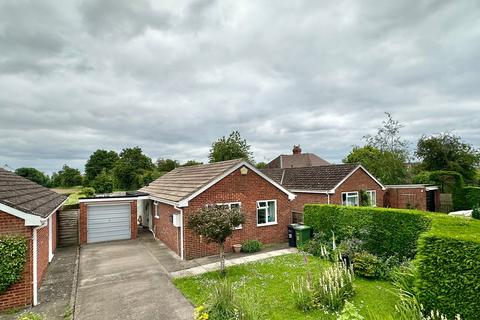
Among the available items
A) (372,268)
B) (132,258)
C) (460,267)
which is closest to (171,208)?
(132,258)

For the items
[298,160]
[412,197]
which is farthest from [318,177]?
[298,160]

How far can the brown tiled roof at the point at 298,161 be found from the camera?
1674 inches

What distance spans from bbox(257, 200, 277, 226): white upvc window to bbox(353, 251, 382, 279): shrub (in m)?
5.67

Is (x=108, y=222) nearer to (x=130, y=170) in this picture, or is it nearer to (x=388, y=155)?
(x=388, y=155)

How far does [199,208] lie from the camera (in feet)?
40.9

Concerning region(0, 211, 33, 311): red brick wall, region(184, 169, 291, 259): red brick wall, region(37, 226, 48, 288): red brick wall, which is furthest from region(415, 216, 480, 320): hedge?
region(37, 226, 48, 288): red brick wall

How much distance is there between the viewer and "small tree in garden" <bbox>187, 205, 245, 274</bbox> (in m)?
9.32

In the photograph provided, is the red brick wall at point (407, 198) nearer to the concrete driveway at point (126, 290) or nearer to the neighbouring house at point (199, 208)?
the neighbouring house at point (199, 208)

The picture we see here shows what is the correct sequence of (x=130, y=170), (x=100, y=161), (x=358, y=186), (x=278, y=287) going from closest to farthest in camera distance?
1. (x=278, y=287)
2. (x=358, y=186)
3. (x=130, y=170)
4. (x=100, y=161)

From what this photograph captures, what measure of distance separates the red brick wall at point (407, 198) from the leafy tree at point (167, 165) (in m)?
→ 47.2

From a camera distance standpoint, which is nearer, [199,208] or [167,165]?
[199,208]

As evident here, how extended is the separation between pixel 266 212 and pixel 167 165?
51.3 metres

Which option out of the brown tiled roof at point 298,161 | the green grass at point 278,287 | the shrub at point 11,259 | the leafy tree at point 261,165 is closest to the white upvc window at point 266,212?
the green grass at point 278,287

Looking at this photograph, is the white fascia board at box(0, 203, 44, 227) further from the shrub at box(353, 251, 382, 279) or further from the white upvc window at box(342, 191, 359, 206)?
the white upvc window at box(342, 191, 359, 206)
